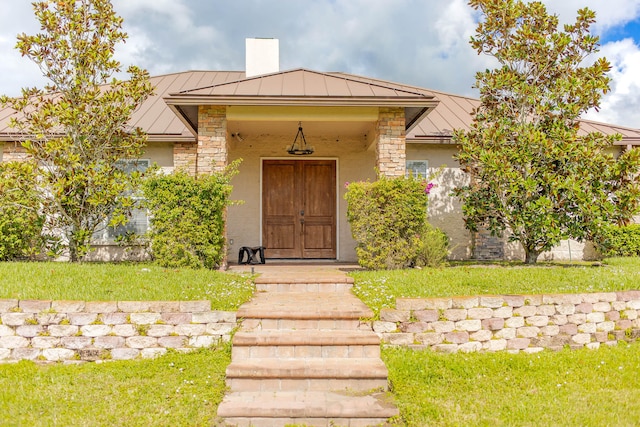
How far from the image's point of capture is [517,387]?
4434mm

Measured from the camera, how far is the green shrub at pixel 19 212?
25.2 feet

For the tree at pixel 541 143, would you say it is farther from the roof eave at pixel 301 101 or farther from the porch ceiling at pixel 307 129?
the porch ceiling at pixel 307 129

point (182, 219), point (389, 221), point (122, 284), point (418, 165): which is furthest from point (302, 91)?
point (122, 284)

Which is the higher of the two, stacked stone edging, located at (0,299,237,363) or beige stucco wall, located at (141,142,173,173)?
beige stucco wall, located at (141,142,173,173)

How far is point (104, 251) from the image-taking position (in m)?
10.6

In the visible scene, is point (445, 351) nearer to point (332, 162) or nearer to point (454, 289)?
point (454, 289)

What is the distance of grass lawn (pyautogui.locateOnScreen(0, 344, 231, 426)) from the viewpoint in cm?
380

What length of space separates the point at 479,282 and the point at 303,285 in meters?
2.39

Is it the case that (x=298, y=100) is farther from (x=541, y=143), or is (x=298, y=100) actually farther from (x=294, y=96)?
(x=541, y=143)

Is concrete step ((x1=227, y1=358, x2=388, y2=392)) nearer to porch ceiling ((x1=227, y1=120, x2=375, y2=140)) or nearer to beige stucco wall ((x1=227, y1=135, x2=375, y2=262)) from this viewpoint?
porch ceiling ((x1=227, y1=120, x2=375, y2=140))

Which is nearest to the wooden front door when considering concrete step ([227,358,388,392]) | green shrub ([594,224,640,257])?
→ green shrub ([594,224,640,257])

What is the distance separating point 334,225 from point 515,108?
462 cm

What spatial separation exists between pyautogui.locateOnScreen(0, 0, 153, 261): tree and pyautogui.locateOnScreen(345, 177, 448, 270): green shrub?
12.6ft

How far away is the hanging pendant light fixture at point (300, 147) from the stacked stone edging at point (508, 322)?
550 cm
